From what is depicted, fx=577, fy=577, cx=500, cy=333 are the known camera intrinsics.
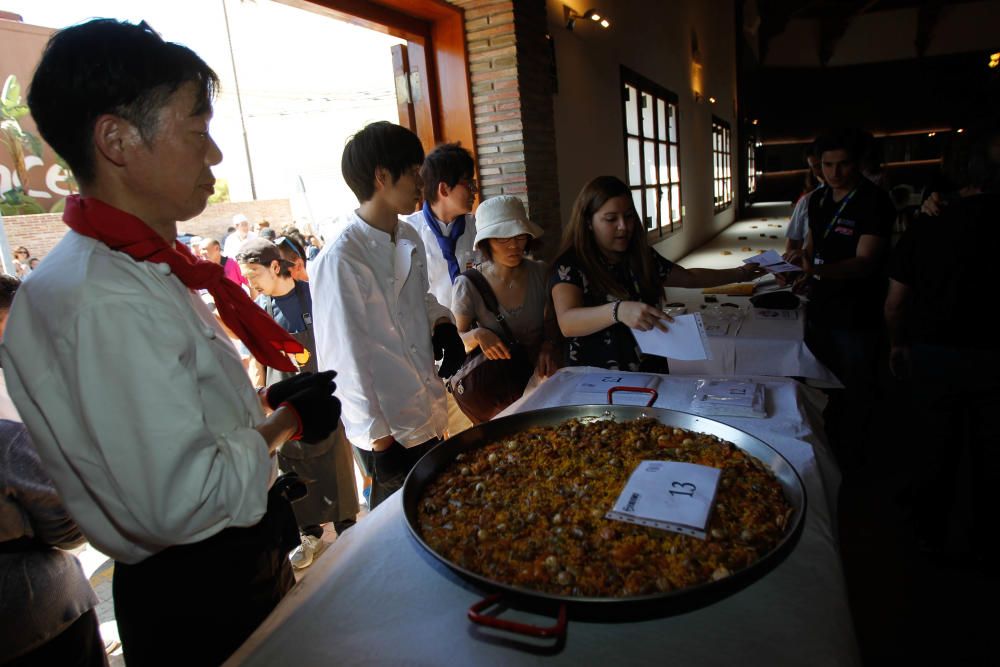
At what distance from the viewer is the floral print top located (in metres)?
2.06

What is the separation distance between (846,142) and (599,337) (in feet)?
5.61

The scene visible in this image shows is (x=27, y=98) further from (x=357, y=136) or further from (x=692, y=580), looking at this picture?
(x=692, y=580)

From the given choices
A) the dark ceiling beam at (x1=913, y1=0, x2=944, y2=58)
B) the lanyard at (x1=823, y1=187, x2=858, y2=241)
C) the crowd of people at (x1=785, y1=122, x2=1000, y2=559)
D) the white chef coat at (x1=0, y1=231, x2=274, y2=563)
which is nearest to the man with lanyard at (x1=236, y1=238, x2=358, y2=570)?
the white chef coat at (x1=0, y1=231, x2=274, y2=563)

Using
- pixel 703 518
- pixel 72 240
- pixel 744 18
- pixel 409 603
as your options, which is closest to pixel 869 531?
pixel 703 518

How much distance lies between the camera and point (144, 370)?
30.4 inches

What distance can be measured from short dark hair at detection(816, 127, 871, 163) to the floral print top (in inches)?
57.9

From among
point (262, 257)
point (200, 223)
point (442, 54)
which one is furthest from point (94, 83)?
point (200, 223)

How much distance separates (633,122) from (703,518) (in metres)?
7.10

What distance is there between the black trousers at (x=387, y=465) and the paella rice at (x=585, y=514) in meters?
0.64

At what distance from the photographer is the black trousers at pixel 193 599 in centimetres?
94

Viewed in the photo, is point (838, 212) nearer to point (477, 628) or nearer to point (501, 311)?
point (501, 311)

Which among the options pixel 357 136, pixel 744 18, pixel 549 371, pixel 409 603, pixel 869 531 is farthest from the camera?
pixel 744 18

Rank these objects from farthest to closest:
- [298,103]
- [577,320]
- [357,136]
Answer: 1. [298,103]
2. [577,320]
3. [357,136]

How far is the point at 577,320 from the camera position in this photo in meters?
1.97
